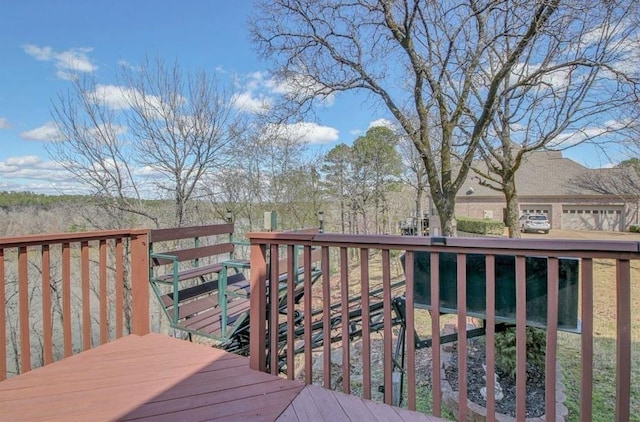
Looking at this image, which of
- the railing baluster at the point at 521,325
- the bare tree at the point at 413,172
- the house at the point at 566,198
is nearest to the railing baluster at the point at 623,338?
the railing baluster at the point at 521,325

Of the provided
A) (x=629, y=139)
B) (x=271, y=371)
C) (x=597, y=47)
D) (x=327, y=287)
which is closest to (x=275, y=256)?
(x=327, y=287)

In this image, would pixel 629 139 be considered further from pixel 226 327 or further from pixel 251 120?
pixel 251 120

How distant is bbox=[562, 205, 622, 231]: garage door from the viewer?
1803 cm

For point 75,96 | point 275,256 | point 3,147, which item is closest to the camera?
point 275,256

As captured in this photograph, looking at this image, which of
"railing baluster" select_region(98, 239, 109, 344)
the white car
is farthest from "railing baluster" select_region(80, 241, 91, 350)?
the white car

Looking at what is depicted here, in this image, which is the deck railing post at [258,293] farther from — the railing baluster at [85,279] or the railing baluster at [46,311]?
the railing baluster at [46,311]

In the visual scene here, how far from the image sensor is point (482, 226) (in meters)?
17.0

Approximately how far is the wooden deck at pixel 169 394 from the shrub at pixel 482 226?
1657 centimetres

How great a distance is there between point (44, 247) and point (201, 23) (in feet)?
18.5

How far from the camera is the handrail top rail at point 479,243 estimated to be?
4.41ft

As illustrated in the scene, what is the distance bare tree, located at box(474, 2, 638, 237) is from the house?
11.5 meters

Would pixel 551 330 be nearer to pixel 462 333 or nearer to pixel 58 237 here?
pixel 462 333

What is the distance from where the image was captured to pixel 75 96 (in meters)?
6.79

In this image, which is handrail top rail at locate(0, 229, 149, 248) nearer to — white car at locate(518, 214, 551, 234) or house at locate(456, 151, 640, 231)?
house at locate(456, 151, 640, 231)
